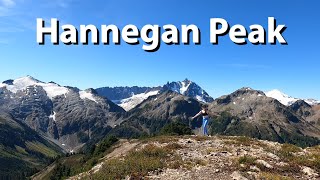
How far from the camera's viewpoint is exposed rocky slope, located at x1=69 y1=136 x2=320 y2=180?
35031 mm

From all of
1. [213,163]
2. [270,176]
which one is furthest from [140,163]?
[270,176]

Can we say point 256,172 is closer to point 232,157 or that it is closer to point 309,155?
point 232,157

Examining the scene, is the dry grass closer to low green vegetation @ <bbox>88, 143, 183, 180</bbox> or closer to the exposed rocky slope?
the exposed rocky slope

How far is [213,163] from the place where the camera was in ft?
127

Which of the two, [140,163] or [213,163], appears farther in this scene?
[213,163]

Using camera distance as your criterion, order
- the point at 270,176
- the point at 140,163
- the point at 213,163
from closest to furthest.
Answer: the point at 270,176, the point at 140,163, the point at 213,163

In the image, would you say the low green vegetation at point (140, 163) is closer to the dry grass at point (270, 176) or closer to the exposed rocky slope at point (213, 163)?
the exposed rocky slope at point (213, 163)

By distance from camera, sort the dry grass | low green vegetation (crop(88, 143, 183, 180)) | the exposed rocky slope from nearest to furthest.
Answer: the dry grass, the exposed rocky slope, low green vegetation (crop(88, 143, 183, 180))

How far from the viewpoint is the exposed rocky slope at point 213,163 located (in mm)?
35031

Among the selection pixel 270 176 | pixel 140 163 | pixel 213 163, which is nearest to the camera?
pixel 270 176

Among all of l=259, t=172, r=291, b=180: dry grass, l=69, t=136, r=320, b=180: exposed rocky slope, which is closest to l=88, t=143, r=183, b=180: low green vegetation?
l=69, t=136, r=320, b=180: exposed rocky slope

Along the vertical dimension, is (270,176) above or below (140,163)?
below

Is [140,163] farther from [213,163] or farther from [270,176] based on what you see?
[270,176]

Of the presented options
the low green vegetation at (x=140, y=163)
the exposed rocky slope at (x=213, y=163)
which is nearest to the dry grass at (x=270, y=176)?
the exposed rocky slope at (x=213, y=163)
